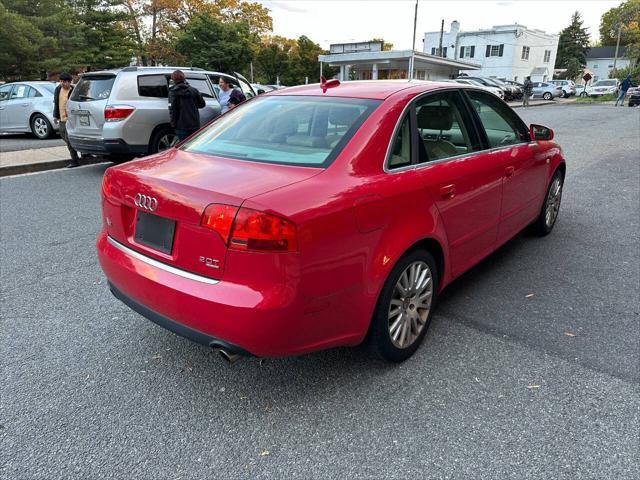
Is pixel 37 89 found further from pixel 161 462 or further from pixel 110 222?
pixel 161 462

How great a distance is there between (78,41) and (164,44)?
1772 centimetres

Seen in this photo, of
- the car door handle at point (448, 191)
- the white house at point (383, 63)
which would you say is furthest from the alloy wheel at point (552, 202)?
the white house at point (383, 63)

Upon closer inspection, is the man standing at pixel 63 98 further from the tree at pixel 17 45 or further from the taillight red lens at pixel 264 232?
the tree at pixel 17 45

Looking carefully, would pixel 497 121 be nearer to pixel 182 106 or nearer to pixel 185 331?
pixel 185 331

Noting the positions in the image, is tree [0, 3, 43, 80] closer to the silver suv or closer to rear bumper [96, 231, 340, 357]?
the silver suv

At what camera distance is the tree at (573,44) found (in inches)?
3233

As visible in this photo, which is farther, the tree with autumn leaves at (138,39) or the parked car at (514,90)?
the parked car at (514,90)

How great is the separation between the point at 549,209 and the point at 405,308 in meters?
3.18

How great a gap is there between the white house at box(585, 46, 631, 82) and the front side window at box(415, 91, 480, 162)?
96.3 metres

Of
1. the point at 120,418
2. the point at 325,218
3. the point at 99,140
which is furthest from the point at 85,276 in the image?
the point at 99,140

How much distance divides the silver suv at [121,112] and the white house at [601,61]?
307ft

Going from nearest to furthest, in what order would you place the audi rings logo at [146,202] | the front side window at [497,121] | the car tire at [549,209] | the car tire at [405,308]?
the audi rings logo at [146,202] < the car tire at [405,308] < the front side window at [497,121] < the car tire at [549,209]

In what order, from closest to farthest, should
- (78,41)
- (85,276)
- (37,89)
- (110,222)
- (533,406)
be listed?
(533,406), (110,222), (85,276), (37,89), (78,41)

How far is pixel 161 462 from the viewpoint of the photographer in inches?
87.5
